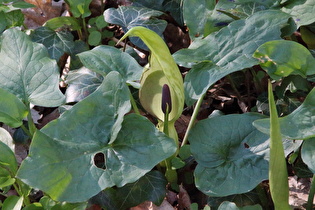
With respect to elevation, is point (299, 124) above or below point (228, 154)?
above

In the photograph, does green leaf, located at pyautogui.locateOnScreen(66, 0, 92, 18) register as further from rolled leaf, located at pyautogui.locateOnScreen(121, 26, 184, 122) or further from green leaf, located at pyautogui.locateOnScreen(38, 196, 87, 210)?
green leaf, located at pyautogui.locateOnScreen(38, 196, 87, 210)

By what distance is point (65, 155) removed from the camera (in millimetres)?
1210

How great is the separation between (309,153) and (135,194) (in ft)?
1.82

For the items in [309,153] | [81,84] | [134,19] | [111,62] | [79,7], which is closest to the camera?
[309,153]

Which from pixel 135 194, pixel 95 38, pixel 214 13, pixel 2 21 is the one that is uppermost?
pixel 214 13

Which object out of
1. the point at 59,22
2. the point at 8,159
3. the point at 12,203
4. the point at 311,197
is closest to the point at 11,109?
the point at 8,159

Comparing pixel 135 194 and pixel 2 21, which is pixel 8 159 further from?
pixel 2 21

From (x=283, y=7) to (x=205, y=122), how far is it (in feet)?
1.79

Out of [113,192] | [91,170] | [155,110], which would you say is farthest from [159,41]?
[113,192]

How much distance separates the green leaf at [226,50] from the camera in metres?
1.33

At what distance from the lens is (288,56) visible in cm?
128

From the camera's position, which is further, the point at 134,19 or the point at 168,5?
the point at 168,5

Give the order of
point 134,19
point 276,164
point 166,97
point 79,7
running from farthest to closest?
point 79,7 < point 134,19 < point 166,97 < point 276,164

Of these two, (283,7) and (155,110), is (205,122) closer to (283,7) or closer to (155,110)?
(155,110)
